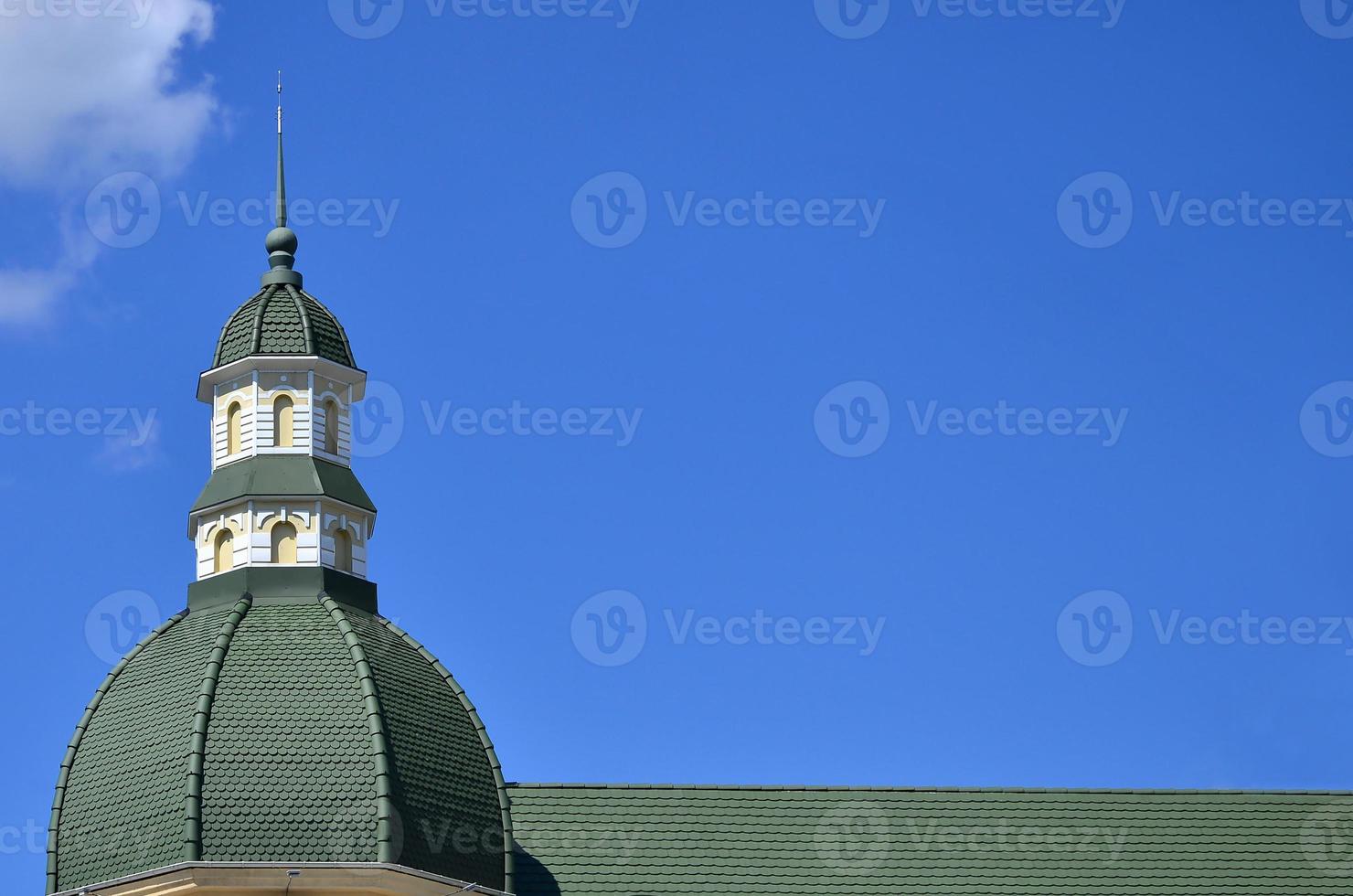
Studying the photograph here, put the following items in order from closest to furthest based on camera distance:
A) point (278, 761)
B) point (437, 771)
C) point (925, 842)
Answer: point (278, 761) → point (437, 771) → point (925, 842)

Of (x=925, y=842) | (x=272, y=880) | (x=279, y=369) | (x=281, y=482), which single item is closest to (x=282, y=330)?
(x=279, y=369)

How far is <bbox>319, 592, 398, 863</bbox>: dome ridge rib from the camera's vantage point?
56525 millimetres

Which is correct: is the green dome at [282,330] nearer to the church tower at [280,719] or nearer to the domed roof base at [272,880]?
the church tower at [280,719]

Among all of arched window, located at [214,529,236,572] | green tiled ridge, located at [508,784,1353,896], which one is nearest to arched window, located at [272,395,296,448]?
arched window, located at [214,529,236,572]

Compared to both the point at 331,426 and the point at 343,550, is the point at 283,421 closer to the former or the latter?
the point at 331,426

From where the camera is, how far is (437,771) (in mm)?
58656

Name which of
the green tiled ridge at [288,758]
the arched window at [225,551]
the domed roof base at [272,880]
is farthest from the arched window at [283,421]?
the domed roof base at [272,880]

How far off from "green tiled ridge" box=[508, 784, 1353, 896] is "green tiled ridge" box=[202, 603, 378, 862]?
15.4 feet

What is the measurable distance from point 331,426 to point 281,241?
422cm

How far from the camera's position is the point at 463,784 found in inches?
2320

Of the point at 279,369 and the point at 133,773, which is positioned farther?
the point at 279,369

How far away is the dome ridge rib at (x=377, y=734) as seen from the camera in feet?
185

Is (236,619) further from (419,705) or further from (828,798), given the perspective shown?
(828,798)

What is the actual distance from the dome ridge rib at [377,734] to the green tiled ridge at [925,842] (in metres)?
4.35
